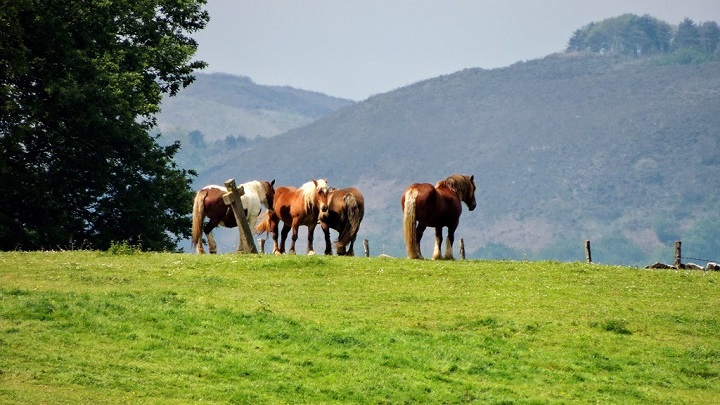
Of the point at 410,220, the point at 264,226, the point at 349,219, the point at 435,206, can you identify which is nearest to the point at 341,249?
the point at 349,219

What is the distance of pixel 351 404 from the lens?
78.8 ft

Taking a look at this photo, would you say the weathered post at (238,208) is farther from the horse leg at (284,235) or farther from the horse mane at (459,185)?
the horse mane at (459,185)

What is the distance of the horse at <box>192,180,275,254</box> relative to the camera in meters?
41.8

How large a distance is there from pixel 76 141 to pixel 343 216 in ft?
45.5

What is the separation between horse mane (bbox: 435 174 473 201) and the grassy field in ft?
16.1

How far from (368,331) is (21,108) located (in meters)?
23.4

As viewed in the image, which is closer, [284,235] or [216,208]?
[216,208]

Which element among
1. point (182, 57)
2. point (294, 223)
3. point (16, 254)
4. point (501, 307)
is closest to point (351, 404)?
point (501, 307)

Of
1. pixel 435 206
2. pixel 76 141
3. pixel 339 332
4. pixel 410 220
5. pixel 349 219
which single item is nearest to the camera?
pixel 339 332

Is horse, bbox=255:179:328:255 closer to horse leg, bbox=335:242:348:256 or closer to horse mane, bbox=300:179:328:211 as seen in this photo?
horse mane, bbox=300:179:328:211

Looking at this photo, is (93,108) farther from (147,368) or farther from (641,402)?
(641,402)

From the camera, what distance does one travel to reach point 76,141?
48.6 m

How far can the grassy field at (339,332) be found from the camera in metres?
24.2

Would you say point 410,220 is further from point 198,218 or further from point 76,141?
point 76,141
